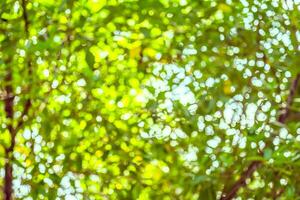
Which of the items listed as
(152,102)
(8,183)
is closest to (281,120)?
(152,102)

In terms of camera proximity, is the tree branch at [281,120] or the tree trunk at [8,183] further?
the tree trunk at [8,183]

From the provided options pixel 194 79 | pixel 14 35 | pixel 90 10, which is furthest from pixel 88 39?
pixel 194 79

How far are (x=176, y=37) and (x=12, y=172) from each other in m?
0.85

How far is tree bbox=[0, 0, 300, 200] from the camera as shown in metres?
2.73

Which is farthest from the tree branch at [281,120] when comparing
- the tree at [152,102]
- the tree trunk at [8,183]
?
the tree trunk at [8,183]

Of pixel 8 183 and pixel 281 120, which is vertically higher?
pixel 281 120

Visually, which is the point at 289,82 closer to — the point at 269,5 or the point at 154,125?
the point at 269,5

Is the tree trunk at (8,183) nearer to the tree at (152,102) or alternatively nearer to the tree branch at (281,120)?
the tree at (152,102)

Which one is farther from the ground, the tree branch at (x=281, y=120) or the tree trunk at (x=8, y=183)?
the tree branch at (x=281, y=120)

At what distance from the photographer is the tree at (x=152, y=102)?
2734mm

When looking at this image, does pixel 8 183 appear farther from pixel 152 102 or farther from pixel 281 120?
pixel 281 120

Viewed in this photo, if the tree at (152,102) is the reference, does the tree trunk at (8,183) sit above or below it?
below

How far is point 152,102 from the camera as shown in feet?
9.25

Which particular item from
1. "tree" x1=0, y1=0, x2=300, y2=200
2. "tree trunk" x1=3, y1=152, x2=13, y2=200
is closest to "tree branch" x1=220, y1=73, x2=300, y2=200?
"tree" x1=0, y1=0, x2=300, y2=200
